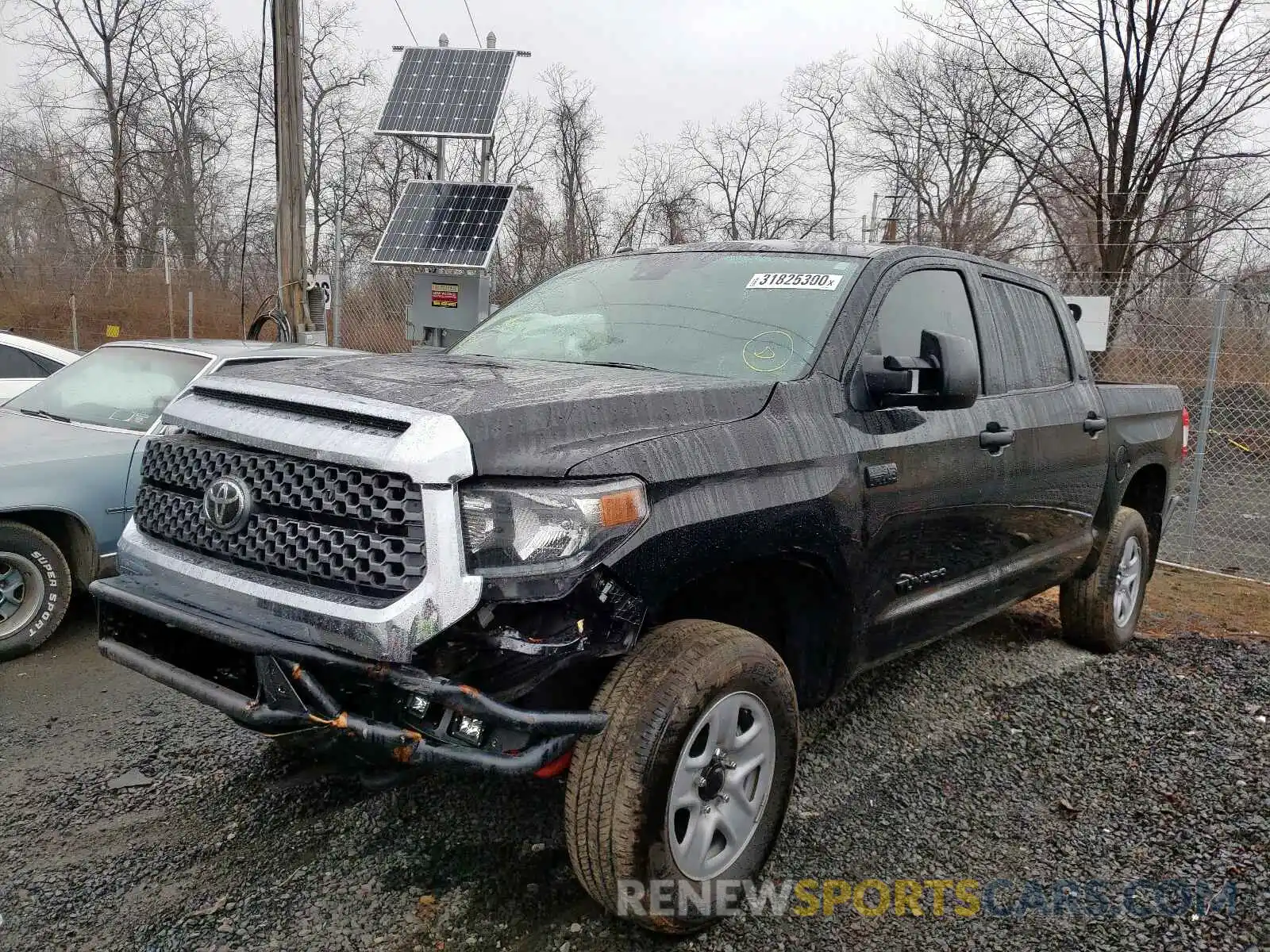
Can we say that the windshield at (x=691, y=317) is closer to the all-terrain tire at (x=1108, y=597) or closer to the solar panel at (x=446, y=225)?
the all-terrain tire at (x=1108, y=597)

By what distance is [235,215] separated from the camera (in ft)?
98.1

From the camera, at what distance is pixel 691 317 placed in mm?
3316

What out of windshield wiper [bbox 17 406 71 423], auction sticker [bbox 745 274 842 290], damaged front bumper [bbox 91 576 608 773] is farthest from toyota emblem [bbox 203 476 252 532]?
windshield wiper [bbox 17 406 71 423]

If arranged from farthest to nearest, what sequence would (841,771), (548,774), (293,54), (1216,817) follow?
1. (293,54)
2. (841,771)
3. (1216,817)
4. (548,774)

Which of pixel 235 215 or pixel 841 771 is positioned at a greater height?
pixel 235 215

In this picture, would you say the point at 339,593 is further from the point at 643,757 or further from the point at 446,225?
the point at 446,225

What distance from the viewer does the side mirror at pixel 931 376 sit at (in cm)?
290

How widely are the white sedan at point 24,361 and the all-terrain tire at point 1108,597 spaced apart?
25.9ft

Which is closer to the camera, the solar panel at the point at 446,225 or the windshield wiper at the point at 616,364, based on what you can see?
the windshield wiper at the point at 616,364

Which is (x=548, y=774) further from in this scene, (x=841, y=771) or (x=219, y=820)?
(x=841, y=771)

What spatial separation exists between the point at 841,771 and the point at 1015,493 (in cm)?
131

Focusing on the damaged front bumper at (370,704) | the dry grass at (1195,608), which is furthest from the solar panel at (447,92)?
the damaged front bumper at (370,704)

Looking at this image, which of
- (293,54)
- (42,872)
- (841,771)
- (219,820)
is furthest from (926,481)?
(293,54)

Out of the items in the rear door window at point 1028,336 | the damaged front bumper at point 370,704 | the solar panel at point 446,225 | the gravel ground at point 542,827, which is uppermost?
the solar panel at point 446,225
